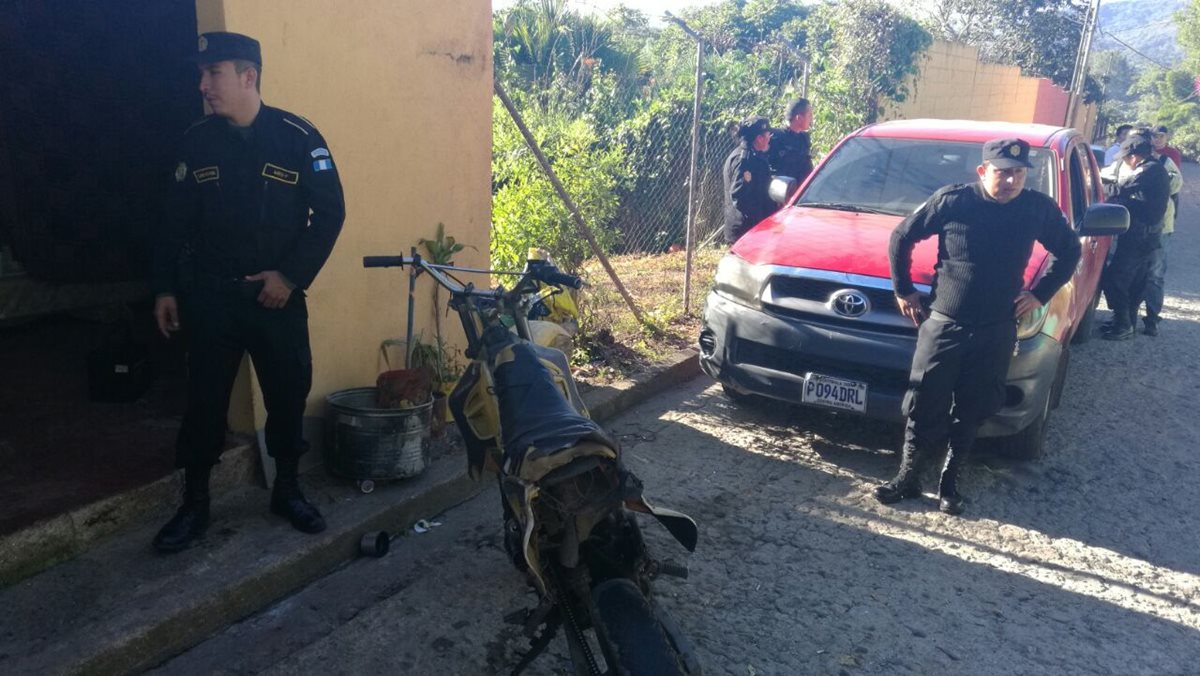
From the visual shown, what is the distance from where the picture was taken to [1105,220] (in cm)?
489

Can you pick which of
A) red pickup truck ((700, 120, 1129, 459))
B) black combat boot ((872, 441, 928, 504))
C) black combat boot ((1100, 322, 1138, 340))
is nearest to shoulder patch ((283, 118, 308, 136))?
red pickup truck ((700, 120, 1129, 459))

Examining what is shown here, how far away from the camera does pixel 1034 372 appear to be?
14.9ft

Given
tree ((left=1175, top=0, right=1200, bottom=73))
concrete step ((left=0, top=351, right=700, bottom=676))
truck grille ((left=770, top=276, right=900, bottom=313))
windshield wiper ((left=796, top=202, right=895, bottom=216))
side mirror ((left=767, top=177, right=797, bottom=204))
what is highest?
tree ((left=1175, top=0, right=1200, bottom=73))

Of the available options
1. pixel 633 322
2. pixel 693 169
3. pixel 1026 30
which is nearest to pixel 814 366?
pixel 633 322

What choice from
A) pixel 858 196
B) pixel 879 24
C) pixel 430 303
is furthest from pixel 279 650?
pixel 879 24

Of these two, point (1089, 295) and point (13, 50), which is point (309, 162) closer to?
point (13, 50)

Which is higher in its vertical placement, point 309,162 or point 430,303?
point 309,162

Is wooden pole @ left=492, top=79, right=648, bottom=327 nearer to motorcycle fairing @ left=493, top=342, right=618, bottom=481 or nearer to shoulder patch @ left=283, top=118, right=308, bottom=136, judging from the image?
shoulder patch @ left=283, top=118, right=308, bottom=136

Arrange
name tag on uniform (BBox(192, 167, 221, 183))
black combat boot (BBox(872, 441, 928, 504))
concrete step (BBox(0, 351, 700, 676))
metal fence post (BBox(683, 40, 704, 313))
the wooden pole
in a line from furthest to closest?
metal fence post (BBox(683, 40, 704, 313))
the wooden pole
black combat boot (BBox(872, 441, 928, 504))
name tag on uniform (BBox(192, 167, 221, 183))
concrete step (BBox(0, 351, 700, 676))

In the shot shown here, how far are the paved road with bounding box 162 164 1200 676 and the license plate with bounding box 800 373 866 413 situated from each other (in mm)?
420

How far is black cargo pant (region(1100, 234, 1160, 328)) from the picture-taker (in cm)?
799

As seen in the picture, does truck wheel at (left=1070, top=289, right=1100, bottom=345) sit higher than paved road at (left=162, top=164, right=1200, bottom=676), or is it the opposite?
truck wheel at (left=1070, top=289, right=1100, bottom=345)

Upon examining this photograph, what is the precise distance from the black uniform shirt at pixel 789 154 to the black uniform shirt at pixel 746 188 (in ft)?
1.49

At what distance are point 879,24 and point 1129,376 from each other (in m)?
7.42
